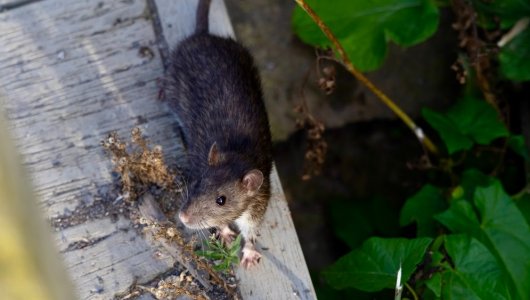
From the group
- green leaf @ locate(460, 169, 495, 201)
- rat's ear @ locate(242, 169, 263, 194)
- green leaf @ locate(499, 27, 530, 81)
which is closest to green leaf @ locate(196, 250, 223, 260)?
rat's ear @ locate(242, 169, 263, 194)

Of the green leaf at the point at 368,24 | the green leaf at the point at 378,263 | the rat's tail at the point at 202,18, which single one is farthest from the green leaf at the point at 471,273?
the rat's tail at the point at 202,18

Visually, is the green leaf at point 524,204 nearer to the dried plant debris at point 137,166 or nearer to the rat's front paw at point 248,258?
the rat's front paw at point 248,258

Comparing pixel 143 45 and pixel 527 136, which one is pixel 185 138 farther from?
pixel 527 136

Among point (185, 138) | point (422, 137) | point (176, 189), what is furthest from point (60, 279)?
point (422, 137)

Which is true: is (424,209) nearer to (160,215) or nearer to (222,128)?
(222,128)

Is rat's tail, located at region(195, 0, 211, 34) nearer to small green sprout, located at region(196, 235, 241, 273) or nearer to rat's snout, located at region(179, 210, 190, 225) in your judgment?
rat's snout, located at region(179, 210, 190, 225)

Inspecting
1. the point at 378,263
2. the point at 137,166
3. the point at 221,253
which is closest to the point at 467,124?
the point at 378,263
